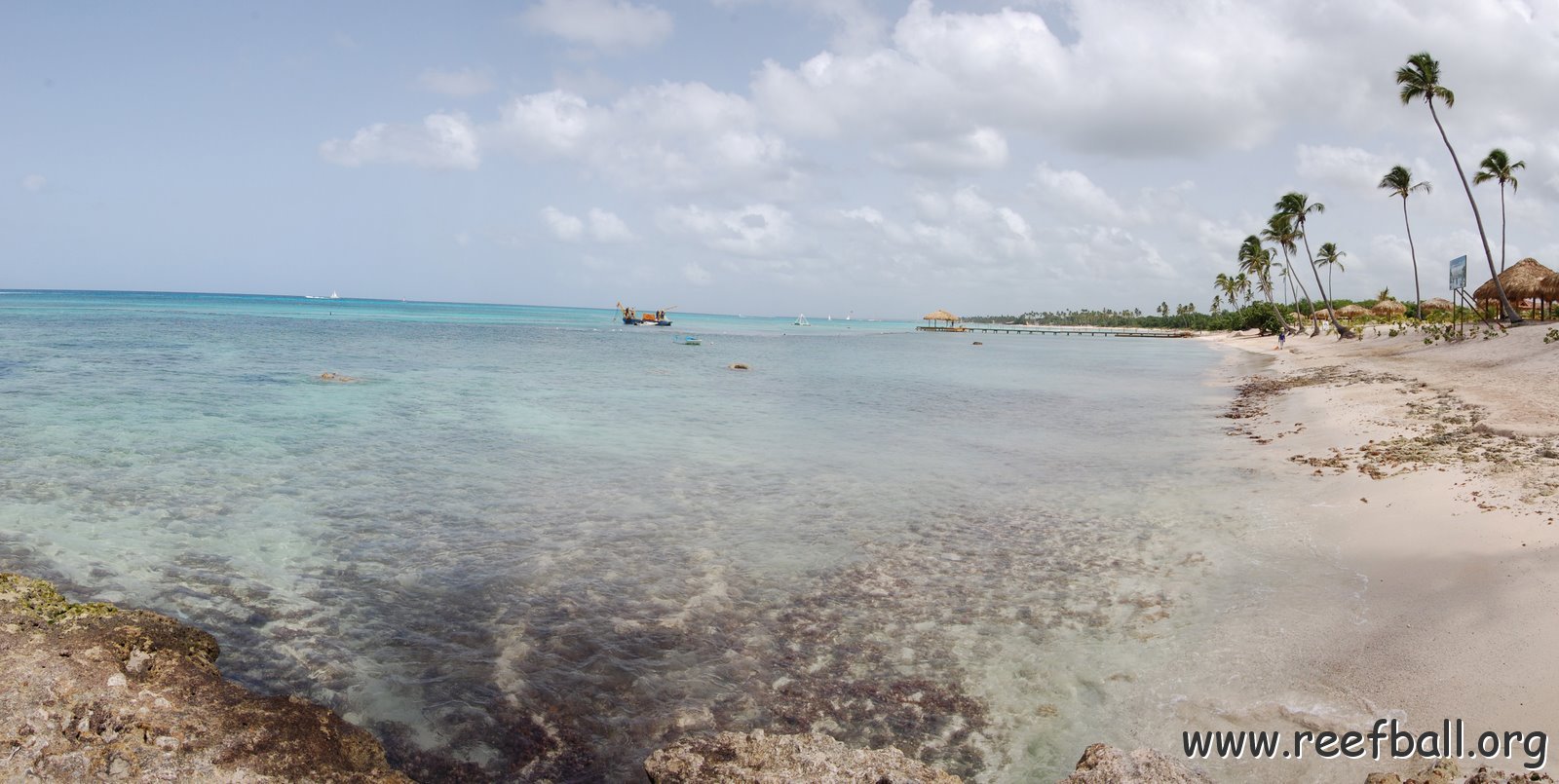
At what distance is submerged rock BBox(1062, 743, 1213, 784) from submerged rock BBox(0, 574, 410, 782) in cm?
370

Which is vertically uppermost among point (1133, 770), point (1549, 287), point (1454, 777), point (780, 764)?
point (1549, 287)

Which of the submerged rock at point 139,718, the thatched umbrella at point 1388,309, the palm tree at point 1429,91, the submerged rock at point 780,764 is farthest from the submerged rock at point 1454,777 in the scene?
the thatched umbrella at point 1388,309

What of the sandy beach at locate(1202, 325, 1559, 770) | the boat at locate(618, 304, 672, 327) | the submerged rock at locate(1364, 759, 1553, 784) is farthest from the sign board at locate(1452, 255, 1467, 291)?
the boat at locate(618, 304, 672, 327)

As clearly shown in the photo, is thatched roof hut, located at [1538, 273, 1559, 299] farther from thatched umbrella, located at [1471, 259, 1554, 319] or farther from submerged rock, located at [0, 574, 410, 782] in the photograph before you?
submerged rock, located at [0, 574, 410, 782]

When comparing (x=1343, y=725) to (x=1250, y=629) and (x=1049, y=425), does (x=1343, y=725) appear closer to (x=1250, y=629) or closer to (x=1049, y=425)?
(x=1250, y=629)

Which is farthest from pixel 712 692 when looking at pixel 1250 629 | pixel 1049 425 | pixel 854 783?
pixel 1049 425

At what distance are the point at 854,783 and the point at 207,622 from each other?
5676 mm

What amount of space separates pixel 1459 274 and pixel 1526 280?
107 inches

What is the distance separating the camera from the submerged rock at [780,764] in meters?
3.91

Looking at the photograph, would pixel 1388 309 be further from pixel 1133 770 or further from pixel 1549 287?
pixel 1133 770

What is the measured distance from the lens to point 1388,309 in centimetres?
7512

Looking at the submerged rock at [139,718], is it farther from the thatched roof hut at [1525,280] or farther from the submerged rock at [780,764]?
the thatched roof hut at [1525,280]

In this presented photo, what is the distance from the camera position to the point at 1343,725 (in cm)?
476

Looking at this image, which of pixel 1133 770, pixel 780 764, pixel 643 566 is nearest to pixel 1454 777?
pixel 1133 770
